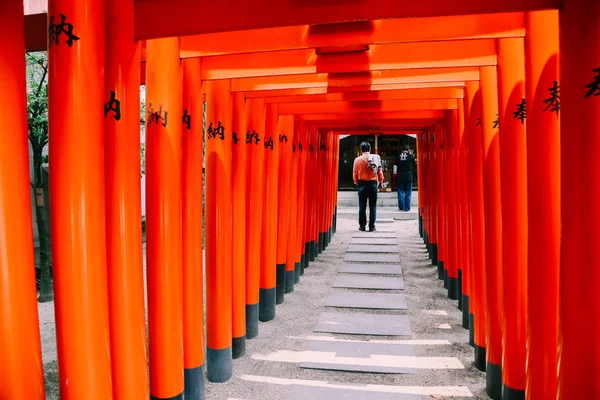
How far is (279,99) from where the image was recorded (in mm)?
4258

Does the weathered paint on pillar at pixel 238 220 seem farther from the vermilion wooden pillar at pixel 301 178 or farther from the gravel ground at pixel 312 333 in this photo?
the vermilion wooden pillar at pixel 301 178

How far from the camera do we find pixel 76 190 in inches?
66.1

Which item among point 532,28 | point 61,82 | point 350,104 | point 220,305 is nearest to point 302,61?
point 532,28

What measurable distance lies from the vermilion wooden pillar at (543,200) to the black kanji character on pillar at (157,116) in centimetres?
178

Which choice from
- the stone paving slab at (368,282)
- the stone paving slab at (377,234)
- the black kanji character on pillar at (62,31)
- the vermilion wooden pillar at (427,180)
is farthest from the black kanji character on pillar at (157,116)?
the stone paving slab at (377,234)

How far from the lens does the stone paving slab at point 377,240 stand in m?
8.89

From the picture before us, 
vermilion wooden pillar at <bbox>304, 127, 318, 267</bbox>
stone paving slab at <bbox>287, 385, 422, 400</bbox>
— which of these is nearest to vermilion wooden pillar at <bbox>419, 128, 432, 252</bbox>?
vermilion wooden pillar at <bbox>304, 127, 318, 267</bbox>

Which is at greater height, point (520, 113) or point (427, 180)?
point (520, 113)

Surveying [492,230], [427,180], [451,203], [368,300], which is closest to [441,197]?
[451,203]

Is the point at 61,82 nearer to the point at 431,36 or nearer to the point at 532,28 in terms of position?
the point at 431,36

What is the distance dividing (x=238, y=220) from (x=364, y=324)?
178 cm

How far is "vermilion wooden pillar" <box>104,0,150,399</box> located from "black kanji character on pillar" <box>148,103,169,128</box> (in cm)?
33

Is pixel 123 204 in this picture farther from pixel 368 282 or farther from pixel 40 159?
pixel 368 282

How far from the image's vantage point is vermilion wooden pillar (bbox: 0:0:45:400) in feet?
5.14
